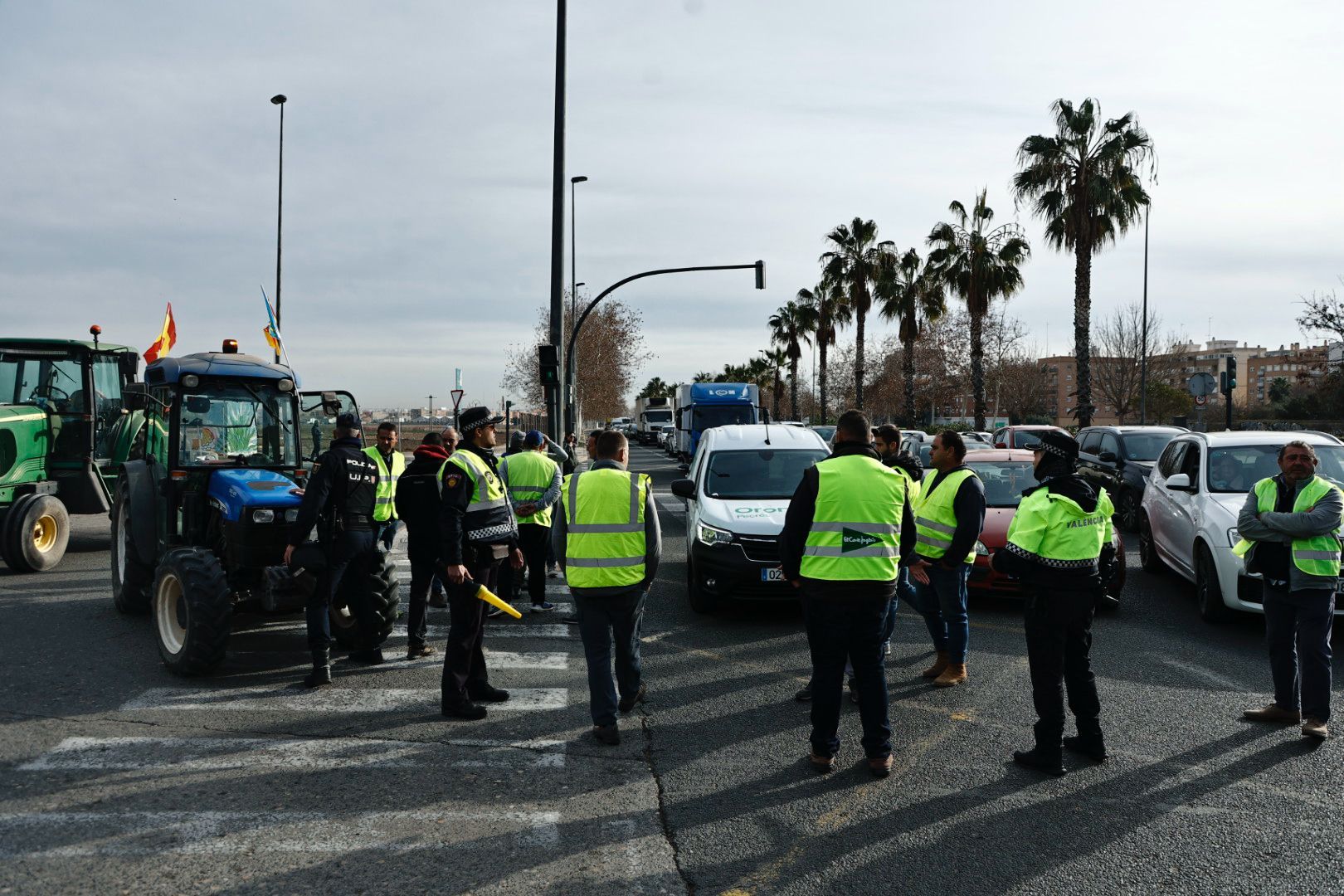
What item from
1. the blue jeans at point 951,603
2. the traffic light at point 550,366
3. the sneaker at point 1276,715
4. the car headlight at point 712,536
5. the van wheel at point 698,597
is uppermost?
the traffic light at point 550,366

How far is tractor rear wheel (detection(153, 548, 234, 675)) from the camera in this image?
22.7 ft

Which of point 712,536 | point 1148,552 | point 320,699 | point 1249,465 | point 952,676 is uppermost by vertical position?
point 1249,465

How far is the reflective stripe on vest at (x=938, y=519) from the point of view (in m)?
7.09

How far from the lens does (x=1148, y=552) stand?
1230 centimetres

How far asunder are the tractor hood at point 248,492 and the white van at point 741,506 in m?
3.38

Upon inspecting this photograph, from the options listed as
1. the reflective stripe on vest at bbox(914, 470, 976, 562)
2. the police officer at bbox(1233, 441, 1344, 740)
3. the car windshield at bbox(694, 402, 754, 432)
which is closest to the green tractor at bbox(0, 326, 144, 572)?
the reflective stripe on vest at bbox(914, 470, 976, 562)

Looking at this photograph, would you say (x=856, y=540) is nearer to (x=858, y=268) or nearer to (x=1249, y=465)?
(x=1249, y=465)

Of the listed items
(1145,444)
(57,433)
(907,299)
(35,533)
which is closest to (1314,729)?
(1145,444)

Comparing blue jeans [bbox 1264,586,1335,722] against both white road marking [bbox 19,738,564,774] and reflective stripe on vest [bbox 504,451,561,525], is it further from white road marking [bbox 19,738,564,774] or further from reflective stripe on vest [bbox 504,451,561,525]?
reflective stripe on vest [bbox 504,451,561,525]

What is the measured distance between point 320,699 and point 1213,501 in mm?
8259

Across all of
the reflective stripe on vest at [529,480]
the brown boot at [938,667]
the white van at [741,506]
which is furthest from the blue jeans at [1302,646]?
the reflective stripe on vest at [529,480]

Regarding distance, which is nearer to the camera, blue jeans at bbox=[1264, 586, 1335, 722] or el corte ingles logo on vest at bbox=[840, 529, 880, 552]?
el corte ingles logo on vest at bbox=[840, 529, 880, 552]

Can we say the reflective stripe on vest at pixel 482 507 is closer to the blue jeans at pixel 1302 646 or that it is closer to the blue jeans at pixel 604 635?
the blue jeans at pixel 604 635

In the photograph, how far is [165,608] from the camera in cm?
742
